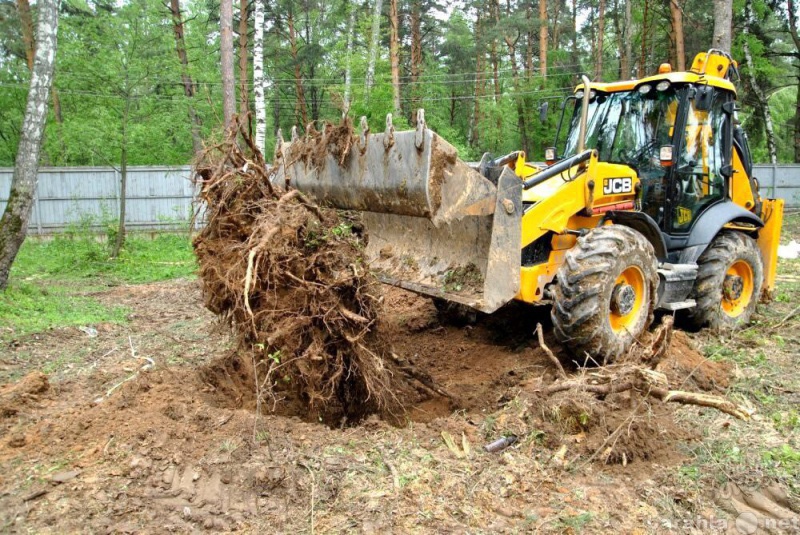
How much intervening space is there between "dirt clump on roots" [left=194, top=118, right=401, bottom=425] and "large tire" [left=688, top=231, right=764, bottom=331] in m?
3.92

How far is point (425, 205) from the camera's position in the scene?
5.04 metres

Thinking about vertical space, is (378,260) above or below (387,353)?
above

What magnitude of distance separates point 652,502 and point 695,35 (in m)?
25.1

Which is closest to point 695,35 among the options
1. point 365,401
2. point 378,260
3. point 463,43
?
point 463,43

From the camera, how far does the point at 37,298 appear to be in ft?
30.8

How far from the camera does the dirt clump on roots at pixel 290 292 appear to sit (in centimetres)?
452

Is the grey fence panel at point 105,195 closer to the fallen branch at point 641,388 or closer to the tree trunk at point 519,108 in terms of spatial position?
the fallen branch at point 641,388

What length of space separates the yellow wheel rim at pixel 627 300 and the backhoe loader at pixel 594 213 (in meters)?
0.02

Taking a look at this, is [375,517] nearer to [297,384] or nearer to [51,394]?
[297,384]

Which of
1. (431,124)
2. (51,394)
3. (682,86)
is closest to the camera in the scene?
(51,394)

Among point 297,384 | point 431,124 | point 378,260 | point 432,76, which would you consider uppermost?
point 432,76

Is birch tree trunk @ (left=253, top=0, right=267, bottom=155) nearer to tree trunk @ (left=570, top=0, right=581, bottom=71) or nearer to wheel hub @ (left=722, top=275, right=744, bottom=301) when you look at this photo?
wheel hub @ (left=722, top=275, right=744, bottom=301)

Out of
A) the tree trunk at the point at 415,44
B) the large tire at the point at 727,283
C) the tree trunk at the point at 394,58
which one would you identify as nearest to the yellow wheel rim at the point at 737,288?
the large tire at the point at 727,283

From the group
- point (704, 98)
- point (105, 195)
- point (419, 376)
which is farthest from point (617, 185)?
point (105, 195)
